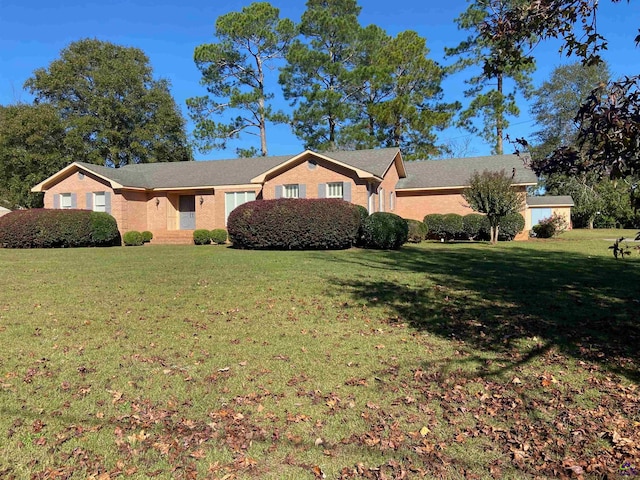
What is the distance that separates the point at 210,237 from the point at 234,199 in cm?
261

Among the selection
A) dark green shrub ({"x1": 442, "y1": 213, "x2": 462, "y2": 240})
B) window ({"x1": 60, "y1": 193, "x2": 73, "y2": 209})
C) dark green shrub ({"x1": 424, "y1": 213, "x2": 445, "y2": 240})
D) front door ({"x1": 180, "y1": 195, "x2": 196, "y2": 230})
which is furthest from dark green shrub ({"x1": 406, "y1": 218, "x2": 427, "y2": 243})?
window ({"x1": 60, "y1": 193, "x2": 73, "y2": 209})

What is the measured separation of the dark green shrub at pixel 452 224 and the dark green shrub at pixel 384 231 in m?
6.66

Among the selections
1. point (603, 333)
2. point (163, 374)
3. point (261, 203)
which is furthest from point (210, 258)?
point (603, 333)

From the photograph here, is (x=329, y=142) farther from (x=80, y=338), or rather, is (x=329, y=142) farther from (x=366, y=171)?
(x=80, y=338)

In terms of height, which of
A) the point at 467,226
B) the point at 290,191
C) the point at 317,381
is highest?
the point at 290,191

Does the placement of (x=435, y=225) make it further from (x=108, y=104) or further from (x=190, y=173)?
(x=108, y=104)

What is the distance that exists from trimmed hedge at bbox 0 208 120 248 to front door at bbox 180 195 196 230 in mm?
6079

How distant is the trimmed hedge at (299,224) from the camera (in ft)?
52.9

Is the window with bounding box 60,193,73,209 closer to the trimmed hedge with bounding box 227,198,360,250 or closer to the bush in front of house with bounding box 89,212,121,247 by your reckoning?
the bush in front of house with bounding box 89,212,121,247

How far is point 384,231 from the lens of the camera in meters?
16.3

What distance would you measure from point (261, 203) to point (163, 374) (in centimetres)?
1252

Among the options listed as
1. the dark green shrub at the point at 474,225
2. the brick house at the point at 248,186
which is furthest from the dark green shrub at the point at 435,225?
the brick house at the point at 248,186

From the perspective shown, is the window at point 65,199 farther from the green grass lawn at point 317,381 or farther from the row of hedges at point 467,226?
the row of hedges at point 467,226

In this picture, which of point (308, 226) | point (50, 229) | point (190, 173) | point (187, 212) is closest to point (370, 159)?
point (308, 226)
